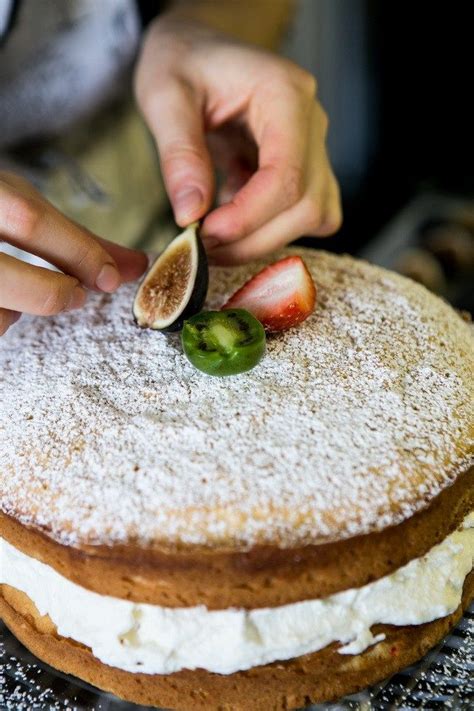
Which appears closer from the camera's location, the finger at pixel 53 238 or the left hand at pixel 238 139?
the finger at pixel 53 238

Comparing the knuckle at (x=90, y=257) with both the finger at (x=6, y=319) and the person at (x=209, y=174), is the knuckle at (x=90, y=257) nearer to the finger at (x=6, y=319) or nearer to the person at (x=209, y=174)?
→ the person at (x=209, y=174)

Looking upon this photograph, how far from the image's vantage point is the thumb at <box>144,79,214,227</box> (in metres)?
1.74

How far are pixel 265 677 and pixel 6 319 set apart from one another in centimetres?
82

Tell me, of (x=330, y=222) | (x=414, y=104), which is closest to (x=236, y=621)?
(x=330, y=222)

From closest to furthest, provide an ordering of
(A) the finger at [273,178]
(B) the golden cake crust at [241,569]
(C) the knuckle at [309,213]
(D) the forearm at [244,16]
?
1. (B) the golden cake crust at [241,569]
2. (A) the finger at [273,178]
3. (C) the knuckle at [309,213]
4. (D) the forearm at [244,16]

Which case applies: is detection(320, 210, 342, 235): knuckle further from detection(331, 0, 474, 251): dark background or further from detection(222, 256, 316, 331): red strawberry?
detection(331, 0, 474, 251): dark background

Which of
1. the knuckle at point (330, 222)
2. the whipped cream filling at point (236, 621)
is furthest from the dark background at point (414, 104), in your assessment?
the whipped cream filling at point (236, 621)

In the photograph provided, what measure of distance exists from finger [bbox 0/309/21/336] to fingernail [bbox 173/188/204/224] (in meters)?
0.43

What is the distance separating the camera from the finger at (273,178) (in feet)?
5.57

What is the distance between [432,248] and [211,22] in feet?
4.72

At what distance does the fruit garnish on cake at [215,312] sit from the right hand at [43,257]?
111 mm

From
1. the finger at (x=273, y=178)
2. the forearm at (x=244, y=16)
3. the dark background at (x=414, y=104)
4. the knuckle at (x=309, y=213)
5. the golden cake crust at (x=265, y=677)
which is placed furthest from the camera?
the dark background at (x=414, y=104)

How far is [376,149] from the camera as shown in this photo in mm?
5395

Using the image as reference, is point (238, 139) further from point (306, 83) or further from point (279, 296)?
point (279, 296)
